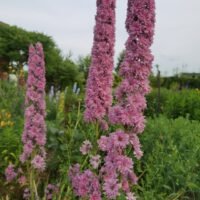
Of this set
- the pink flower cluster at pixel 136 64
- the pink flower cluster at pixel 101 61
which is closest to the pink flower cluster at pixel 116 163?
the pink flower cluster at pixel 136 64

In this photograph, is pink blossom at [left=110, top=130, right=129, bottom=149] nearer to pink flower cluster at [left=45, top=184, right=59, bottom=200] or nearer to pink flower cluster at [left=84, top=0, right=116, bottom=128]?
pink flower cluster at [left=84, top=0, right=116, bottom=128]

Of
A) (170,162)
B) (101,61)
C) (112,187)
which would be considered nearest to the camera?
(112,187)

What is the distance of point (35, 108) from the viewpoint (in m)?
4.86

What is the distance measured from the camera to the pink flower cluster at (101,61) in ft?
14.1

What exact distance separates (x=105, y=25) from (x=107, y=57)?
0.92 ft

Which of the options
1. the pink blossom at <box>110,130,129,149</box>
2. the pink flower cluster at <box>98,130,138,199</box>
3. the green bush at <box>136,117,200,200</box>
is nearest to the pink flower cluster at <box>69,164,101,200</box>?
the pink flower cluster at <box>98,130,138,199</box>

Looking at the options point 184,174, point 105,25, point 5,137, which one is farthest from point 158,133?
point 105,25

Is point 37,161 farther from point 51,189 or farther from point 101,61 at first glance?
point 101,61

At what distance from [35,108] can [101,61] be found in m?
0.95

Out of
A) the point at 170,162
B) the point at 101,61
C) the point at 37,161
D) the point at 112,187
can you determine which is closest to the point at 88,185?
the point at 112,187

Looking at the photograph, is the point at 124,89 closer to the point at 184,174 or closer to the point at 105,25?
the point at 105,25

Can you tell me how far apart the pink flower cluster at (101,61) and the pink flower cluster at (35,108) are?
0.62 m

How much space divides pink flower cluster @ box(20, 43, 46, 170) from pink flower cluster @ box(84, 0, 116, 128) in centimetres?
62

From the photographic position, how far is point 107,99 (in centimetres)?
442
